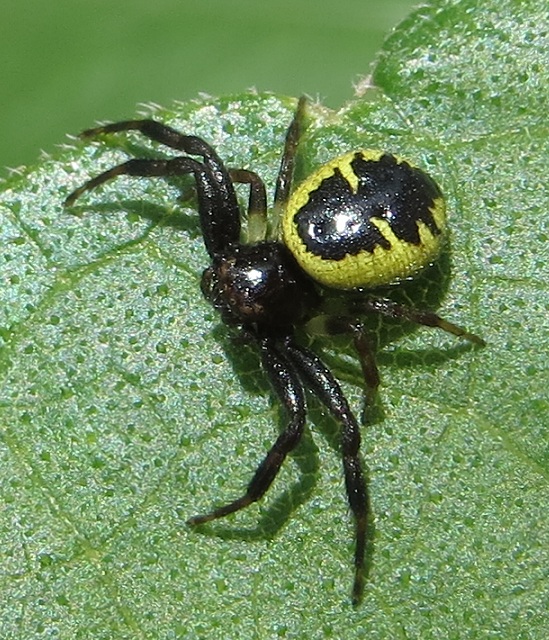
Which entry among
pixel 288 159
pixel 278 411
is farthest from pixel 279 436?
pixel 288 159

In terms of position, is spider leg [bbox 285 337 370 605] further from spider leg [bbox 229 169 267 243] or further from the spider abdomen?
spider leg [bbox 229 169 267 243]

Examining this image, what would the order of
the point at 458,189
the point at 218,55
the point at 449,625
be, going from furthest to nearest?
the point at 218,55 → the point at 458,189 → the point at 449,625

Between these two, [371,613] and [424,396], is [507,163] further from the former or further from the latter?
[371,613]

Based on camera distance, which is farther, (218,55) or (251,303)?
(218,55)

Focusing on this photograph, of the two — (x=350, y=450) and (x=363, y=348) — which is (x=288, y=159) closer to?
(x=363, y=348)

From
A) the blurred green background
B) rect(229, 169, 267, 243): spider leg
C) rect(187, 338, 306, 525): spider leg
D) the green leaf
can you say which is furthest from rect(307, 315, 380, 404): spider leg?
the blurred green background

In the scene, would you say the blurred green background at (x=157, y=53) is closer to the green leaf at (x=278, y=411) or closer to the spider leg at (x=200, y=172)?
the spider leg at (x=200, y=172)

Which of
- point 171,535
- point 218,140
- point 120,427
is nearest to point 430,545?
point 171,535

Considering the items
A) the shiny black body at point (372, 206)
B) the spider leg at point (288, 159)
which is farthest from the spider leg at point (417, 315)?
the spider leg at point (288, 159)
